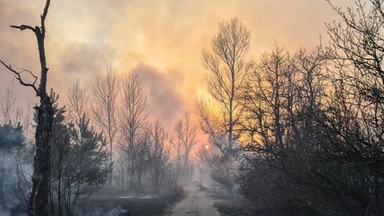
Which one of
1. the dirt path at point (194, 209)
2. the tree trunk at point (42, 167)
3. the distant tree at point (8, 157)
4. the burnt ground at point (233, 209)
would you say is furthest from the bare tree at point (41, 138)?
A: the dirt path at point (194, 209)

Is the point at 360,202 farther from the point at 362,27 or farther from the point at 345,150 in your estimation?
the point at 362,27

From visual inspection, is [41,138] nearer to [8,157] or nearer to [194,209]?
[8,157]

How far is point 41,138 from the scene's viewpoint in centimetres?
913

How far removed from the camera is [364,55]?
626 cm

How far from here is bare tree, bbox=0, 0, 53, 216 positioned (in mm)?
8758

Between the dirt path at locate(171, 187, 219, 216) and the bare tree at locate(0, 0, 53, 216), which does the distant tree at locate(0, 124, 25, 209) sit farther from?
the bare tree at locate(0, 0, 53, 216)

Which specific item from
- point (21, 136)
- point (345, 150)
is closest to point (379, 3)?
point (345, 150)

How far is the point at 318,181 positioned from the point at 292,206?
12.4ft

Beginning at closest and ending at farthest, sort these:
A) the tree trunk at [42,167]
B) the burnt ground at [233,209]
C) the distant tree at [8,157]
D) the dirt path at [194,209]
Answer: the tree trunk at [42,167], the burnt ground at [233,209], the distant tree at [8,157], the dirt path at [194,209]

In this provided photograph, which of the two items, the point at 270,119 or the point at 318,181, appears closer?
the point at 318,181

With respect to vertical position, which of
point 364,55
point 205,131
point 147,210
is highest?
point 205,131

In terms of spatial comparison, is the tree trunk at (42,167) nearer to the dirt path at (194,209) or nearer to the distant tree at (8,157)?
the distant tree at (8,157)

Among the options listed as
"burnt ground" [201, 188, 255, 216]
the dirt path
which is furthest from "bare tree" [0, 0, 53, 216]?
the dirt path

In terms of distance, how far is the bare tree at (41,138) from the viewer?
8.76 meters
